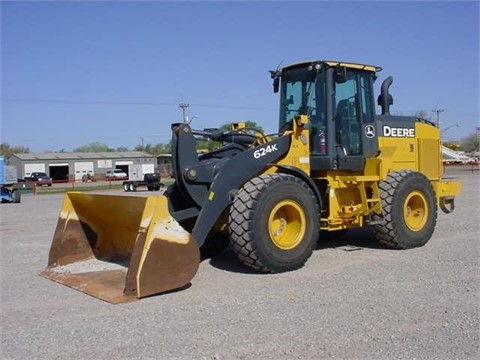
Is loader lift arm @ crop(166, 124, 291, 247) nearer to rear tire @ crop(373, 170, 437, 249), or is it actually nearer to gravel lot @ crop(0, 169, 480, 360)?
gravel lot @ crop(0, 169, 480, 360)

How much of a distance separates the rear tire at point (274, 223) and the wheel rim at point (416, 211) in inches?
91.9

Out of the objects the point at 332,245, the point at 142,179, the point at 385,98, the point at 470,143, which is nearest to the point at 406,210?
the point at 332,245

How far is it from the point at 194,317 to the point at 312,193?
2878mm

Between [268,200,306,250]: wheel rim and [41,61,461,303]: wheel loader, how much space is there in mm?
14

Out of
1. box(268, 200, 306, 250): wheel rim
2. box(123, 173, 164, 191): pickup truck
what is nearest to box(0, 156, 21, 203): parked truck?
box(123, 173, 164, 191): pickup truck

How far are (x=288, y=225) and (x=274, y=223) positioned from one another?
0.24m

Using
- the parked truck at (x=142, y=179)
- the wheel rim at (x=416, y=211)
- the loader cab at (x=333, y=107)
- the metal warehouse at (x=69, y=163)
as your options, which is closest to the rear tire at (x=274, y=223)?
the loader cab at (x=333, y=107)

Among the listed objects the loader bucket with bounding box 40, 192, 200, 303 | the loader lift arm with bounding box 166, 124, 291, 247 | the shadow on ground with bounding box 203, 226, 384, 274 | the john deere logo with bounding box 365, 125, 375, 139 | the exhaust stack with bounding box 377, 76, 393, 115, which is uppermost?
the exhaust stack with bounding box 377, 76, 393, 115

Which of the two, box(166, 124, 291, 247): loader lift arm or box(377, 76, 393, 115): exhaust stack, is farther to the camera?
box(377, 76, 393, 115): exhaust stack

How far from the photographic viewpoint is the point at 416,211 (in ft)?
30.0

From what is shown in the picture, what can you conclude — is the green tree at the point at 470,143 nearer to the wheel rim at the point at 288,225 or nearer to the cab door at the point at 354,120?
the cab door at the point at 354,120

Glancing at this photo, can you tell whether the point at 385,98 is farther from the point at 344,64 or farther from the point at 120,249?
the point at 120,249

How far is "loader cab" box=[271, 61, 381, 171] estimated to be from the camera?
8.18 meters

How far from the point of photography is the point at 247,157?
23.4 ft
